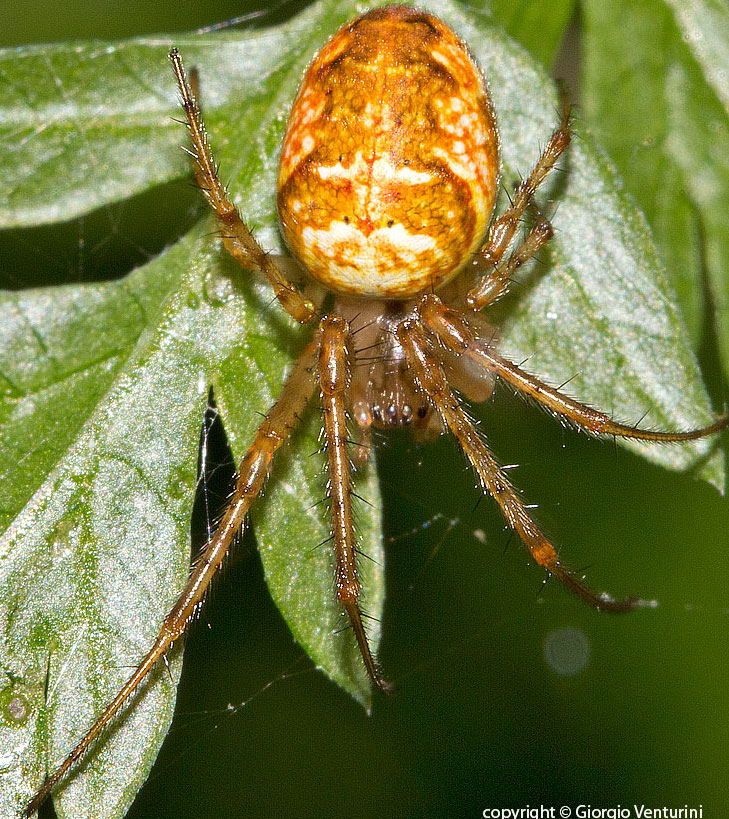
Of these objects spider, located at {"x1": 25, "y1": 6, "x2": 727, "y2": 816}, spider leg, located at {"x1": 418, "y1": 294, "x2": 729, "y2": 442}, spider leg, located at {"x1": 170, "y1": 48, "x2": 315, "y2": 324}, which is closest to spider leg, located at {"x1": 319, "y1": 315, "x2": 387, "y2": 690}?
spider, located at {"x1": 25, "y1": 6, "x2": 727, "y2": 816}

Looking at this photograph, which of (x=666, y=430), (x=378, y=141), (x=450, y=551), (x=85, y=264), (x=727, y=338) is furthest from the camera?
(x=450, y=551)

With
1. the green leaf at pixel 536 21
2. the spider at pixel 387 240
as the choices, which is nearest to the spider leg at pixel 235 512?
the spider at pixel 387 240

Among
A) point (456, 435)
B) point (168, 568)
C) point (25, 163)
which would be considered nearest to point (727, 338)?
point (456, 435)

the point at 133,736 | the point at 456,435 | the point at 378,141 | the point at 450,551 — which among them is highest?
the point at 378,141

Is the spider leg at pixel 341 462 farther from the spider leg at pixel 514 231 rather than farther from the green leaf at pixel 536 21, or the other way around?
the green leaf at pixel 536 21

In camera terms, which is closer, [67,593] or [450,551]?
[67,593]

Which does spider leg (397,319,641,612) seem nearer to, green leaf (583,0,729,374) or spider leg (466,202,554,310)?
spider leg (466,202,554,310)

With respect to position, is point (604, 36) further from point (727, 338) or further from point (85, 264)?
point (85, 264)

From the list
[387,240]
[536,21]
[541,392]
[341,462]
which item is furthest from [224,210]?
[536,21]
